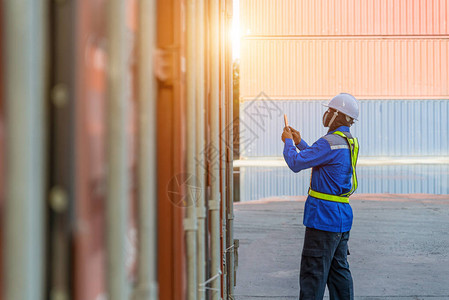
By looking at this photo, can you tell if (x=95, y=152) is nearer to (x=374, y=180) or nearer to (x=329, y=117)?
(x=329, y=117)

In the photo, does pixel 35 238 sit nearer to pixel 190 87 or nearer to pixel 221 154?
pixel 190 87

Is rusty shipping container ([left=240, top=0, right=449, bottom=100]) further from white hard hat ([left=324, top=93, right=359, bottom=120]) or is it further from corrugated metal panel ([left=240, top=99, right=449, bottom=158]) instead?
white hard hat ([left=324, top=93, right=359, bottom=120])

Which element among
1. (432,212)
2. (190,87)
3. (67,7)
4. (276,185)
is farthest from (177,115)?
(276,185)

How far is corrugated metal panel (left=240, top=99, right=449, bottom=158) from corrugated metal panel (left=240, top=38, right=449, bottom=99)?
0.35 meters

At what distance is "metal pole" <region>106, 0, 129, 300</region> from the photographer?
4.54 feet

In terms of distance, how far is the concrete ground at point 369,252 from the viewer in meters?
5.84

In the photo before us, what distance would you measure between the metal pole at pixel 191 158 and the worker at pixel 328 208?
173 centimetres

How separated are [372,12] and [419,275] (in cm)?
1605

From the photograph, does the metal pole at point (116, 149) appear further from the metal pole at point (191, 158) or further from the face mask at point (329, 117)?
the face mask at point (329, 117)

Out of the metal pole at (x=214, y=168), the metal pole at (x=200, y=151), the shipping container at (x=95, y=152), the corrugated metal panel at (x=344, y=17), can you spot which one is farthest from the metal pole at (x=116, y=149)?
the corrugated metal panel at (x=344, y=17)

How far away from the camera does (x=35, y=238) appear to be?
1137 mm

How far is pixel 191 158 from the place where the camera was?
235 cm

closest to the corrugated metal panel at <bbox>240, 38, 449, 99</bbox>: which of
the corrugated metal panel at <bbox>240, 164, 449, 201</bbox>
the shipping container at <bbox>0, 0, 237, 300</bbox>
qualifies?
the corrugated metal panel at <bbox>240, 164, 449, 201</bbox>

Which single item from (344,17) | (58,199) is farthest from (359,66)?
(58,199)
